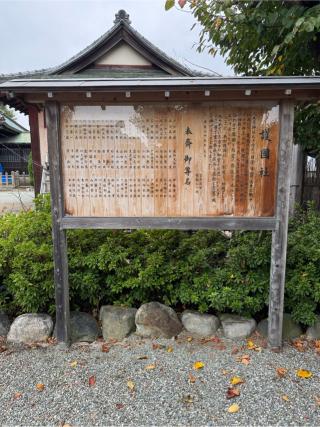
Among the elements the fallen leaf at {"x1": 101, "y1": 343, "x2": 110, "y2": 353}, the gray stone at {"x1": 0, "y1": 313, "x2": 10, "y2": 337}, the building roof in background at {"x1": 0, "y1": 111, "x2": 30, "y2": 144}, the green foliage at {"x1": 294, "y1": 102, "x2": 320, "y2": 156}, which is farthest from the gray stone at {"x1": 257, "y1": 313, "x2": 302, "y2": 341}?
the building roof in background at {"x1": 0, "y1": 111, "x2": 30, "y2": 144}

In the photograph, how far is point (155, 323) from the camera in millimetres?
3686

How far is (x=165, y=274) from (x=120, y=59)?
864 centimetres

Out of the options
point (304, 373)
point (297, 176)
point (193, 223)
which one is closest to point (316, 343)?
point (304, 373)

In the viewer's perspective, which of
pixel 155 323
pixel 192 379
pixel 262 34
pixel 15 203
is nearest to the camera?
pixel 192 379

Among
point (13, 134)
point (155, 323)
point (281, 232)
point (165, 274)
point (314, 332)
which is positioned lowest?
point (314, 332)

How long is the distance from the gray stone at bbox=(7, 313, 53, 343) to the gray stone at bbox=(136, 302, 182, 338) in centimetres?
117

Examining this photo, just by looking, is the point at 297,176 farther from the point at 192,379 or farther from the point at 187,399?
the point at 187,399

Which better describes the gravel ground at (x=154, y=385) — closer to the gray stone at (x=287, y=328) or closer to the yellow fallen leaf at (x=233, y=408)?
Answer: the yellow fallen leaf at (x=233, y=408)

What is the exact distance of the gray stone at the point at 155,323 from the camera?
12.1 ft

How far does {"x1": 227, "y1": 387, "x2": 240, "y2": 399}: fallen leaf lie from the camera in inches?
109

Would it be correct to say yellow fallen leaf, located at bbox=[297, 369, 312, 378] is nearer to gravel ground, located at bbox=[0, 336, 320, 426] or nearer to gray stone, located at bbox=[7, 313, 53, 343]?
gravel ground, located at bbox=[0, 336, 320, 426]

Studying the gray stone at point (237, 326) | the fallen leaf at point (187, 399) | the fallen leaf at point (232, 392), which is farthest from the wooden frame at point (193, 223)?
the fallen leaf at point (187, 399)

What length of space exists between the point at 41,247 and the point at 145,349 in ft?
6.34

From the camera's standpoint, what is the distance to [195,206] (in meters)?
3.36
